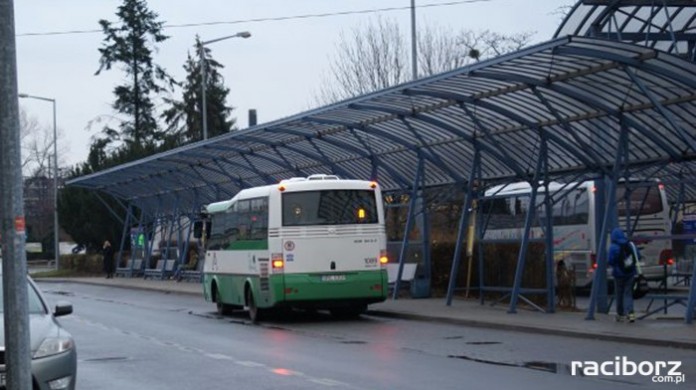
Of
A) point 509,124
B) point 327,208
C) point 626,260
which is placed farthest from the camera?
point 327,208

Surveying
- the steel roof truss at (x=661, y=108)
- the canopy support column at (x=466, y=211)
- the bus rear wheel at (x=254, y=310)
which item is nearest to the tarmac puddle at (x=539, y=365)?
the steel roof truss at (x=661, y=108)

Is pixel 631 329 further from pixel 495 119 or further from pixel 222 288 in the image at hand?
pixel 222 288

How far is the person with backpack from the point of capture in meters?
21.3

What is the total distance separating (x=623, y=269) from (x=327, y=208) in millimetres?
6808

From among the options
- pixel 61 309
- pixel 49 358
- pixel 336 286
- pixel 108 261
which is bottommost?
pixel 49 358

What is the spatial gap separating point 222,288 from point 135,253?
2856 centimetres

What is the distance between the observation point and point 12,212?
821cm

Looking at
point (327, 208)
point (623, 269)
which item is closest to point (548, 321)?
point (623, 269)

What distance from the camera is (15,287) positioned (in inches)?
323

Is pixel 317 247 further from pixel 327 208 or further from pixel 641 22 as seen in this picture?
pixel 641 22

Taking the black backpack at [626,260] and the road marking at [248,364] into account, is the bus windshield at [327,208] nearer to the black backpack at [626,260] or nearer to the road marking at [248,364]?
the black backpack at [626,260]

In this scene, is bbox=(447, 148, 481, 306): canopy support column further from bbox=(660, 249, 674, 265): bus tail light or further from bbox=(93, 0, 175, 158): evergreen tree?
bbox=(93, 0, 175, 158): evergreen tree

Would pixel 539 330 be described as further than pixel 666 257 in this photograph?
No

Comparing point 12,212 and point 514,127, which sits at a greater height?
point 514,127
